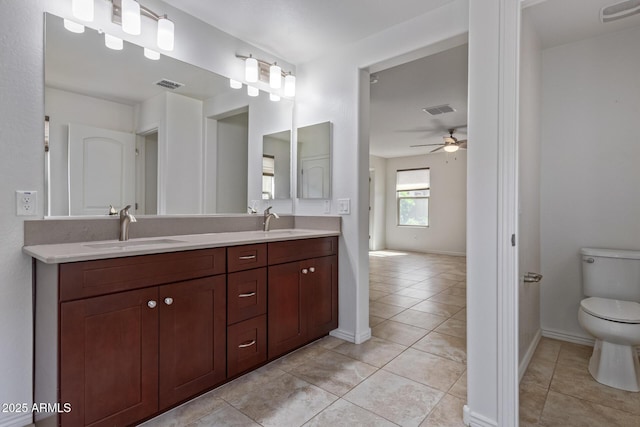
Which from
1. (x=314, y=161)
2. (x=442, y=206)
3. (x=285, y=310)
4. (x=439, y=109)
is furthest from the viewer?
(x=442, y=206)

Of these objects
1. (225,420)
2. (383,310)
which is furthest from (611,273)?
(225,420)

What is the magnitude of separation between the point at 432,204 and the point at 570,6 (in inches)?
231

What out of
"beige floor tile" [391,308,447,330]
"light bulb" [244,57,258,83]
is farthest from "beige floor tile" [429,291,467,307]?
"light bulb" [244,57,258,83]

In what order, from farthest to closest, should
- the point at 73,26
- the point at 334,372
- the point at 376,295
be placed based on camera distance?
the point at 376,295
the point at 334,372
the point at 73,26

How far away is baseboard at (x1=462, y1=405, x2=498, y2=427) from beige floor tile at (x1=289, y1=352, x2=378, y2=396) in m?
0.62

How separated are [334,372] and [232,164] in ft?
5.82

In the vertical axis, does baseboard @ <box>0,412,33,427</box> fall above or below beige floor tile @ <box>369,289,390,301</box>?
above

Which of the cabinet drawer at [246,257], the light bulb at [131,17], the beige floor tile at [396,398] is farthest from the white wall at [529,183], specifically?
the light bulb at [131,17]

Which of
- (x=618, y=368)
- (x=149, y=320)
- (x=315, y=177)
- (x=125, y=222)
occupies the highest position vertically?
(x=315, y=177)

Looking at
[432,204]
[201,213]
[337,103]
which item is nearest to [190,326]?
[201,213]

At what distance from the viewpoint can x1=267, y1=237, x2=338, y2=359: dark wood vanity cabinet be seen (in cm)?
217

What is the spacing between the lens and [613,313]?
6.48ft

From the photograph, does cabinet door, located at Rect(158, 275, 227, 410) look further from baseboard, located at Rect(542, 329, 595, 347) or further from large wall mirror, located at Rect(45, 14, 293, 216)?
baseboard, located at Rect(542, 329, 595, 347)

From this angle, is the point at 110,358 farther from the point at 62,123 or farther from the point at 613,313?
the point at 613,313
